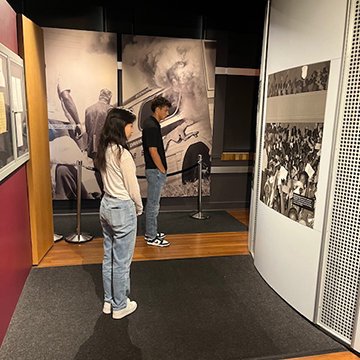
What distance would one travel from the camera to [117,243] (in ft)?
8.71

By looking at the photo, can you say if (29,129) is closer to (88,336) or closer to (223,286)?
(88,336)

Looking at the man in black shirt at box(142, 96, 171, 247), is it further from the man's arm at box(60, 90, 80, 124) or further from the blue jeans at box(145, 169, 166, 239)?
the man's arm at box(60, 90, 80, 124)

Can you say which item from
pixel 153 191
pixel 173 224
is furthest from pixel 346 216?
pixel 173 224

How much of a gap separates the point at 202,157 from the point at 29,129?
291 cm

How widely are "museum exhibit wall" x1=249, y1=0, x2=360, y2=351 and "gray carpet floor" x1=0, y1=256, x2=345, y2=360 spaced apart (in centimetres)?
29

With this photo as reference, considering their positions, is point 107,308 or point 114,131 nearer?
point 114,131

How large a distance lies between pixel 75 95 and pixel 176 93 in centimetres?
147

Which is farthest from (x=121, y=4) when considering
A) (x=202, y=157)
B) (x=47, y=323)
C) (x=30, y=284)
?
(x=47, y=323)

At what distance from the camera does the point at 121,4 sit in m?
5.00

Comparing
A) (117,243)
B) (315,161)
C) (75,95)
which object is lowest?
(117,243)

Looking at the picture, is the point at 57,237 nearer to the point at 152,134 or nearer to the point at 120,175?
the point at 152,134

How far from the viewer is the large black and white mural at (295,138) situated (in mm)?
2615

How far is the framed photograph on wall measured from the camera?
2.38 metres

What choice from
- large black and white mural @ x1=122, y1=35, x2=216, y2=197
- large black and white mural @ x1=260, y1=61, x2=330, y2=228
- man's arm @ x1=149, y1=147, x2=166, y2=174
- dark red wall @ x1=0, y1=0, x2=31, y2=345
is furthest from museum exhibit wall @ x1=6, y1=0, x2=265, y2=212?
large black and white mural @ x1=260, y1=61, x2=330, y2=228
